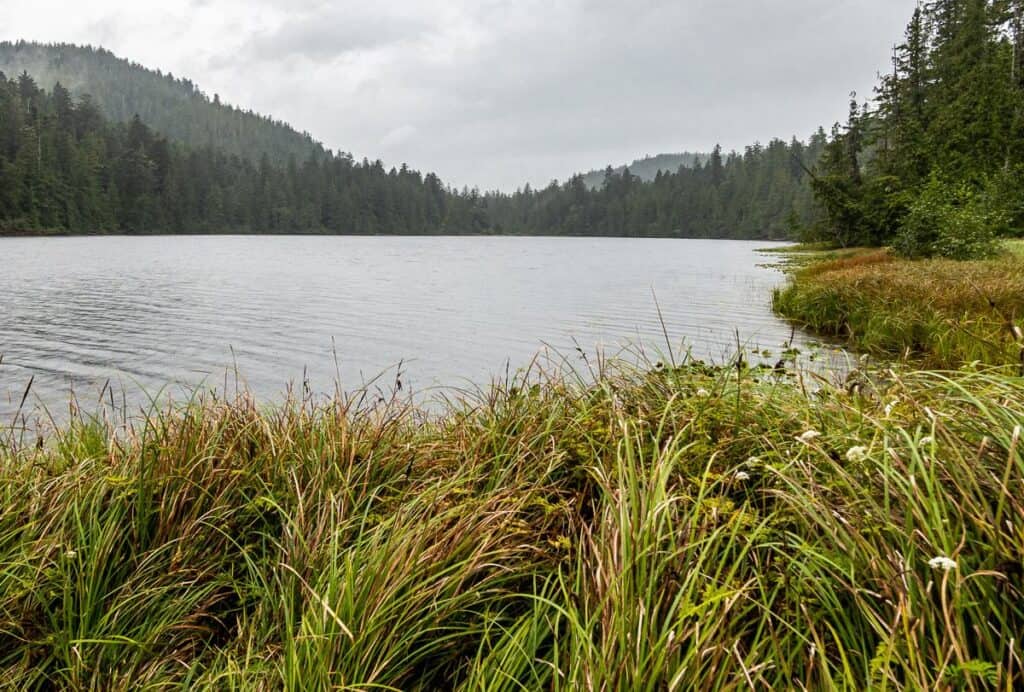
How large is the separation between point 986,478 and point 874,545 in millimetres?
513

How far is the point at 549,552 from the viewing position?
2.94 meters

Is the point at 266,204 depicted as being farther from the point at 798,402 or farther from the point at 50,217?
the point at 798,402

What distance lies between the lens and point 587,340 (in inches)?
628

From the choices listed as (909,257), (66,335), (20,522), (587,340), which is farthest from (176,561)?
(909,257)

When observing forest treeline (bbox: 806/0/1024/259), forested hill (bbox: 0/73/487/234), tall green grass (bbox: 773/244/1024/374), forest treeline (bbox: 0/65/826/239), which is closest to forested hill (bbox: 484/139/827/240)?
forest treeline (bbox: 0/65/826/239)

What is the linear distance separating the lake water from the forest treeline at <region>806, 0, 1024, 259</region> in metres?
7.30

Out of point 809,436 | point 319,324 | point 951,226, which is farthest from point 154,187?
point 809,436

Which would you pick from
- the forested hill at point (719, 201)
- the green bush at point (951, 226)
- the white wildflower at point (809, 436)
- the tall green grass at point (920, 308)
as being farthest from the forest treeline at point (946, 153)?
the forested hill at point (719, 201)

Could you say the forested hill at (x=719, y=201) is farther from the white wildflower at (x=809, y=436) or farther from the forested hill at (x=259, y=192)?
the white wildflower at (x=809, y=436)

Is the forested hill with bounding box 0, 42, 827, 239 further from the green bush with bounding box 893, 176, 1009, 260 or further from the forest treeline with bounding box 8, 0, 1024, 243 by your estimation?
the green bush with bounding box 893, 176, 1009, 260

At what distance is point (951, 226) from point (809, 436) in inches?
993

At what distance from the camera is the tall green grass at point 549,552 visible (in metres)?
2.00

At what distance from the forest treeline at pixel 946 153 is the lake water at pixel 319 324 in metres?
7.30

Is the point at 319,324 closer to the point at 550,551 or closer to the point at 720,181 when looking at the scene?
the point at 550,551
